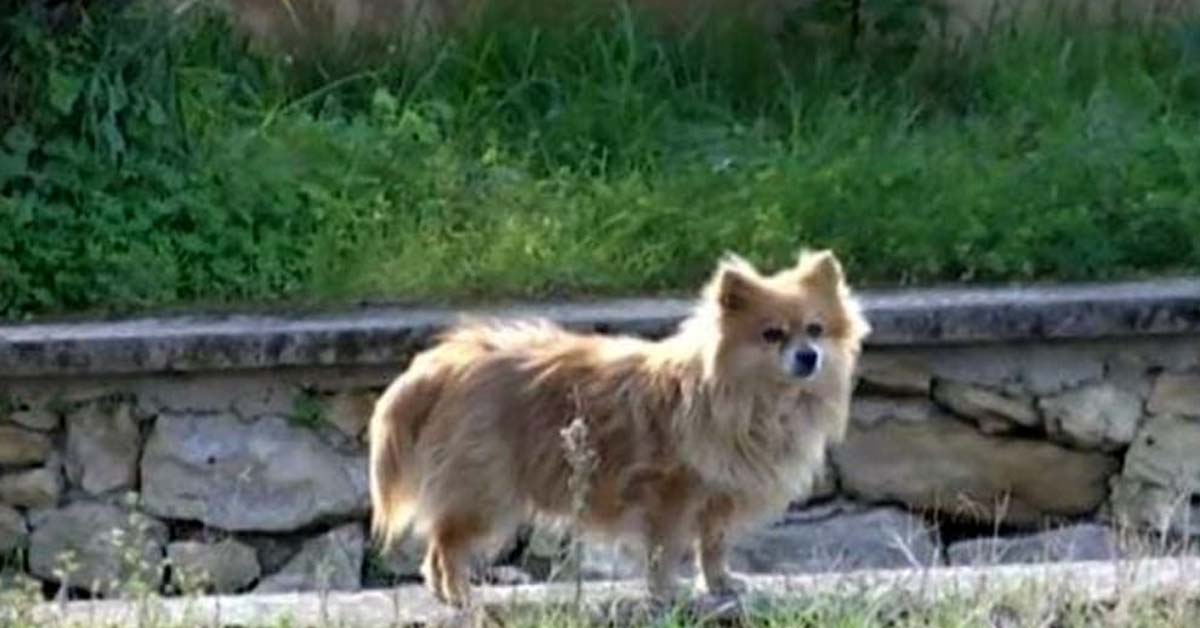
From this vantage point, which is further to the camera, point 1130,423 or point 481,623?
point 1130,423

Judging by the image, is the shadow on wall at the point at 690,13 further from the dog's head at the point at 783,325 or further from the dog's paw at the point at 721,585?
the dog's paw at the point at 721,585

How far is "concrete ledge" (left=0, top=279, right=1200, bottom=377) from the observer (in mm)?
8609

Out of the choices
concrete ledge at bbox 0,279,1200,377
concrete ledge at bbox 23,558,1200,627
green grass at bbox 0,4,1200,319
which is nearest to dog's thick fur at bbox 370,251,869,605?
concrete ledge at bbox 23,558,1200,627

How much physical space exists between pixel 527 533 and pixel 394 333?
0.63m

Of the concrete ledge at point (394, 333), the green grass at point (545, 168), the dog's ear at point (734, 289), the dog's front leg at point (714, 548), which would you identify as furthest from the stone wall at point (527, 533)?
the dog's ear at point (734, 289)

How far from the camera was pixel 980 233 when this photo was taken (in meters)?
9.40

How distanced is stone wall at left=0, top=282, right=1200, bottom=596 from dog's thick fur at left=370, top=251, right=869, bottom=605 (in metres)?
1.49

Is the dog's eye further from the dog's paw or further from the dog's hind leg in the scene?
the dog's hind leg

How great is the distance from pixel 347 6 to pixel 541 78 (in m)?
0.88

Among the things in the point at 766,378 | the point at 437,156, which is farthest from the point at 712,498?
the point at 437,156

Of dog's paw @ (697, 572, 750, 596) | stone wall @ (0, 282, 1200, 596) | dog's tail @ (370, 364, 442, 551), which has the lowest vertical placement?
stone wall @ (0, 282, 1200, 596)

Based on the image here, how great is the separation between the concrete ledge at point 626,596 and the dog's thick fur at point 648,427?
0.57ft

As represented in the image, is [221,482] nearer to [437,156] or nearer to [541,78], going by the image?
[437,156]

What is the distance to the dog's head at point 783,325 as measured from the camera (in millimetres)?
6871
